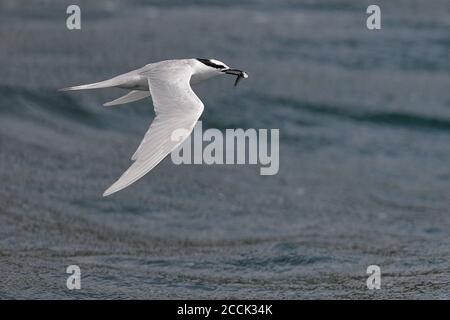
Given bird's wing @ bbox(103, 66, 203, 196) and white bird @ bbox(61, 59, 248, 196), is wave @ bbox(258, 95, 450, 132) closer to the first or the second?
white bird @ bbox(61, 59, 248, 196)

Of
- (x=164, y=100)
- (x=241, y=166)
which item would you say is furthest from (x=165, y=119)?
(x=241, y=166)

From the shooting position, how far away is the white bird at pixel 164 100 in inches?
264

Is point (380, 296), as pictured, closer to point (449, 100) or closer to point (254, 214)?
point (254, 214)

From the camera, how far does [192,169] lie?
12320 millimetres

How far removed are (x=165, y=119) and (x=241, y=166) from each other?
5.41 metres

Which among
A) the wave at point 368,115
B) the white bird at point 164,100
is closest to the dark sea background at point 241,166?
the wave at point 368,115

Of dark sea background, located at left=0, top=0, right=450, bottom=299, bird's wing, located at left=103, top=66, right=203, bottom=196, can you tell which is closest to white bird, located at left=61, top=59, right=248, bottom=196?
bird's wing, located at left=103, top=66, right=203, bottom=196

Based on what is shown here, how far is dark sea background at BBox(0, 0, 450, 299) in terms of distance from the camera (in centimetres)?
942

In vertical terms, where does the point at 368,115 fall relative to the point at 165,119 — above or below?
above

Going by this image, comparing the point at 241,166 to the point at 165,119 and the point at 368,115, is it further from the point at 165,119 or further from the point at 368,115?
the point at 165,119

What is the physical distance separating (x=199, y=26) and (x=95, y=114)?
3107 millimetres

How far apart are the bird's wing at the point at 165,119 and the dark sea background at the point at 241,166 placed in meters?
1.76

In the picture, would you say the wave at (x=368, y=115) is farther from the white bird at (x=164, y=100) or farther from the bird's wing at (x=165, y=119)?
the bird's wing at (x=165, y=119)

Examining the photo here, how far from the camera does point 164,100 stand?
7.50 metres
